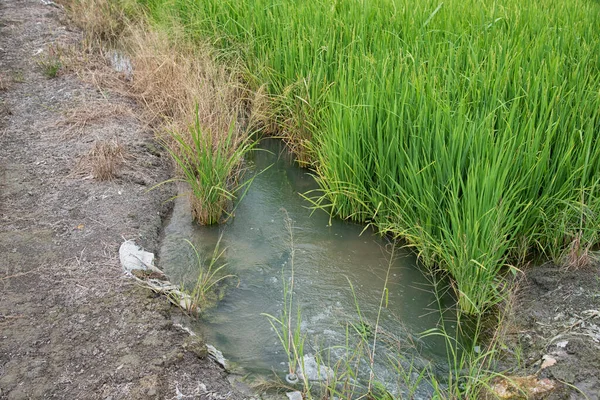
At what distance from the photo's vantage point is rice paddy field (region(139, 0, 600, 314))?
308 cm

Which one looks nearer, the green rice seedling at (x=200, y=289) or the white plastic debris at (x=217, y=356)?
the white plastic debris at (x=217, y=356)

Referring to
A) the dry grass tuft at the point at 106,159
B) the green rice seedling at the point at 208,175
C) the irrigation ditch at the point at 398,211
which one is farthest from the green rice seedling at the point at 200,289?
the dry grass tuft at the point at 106,159

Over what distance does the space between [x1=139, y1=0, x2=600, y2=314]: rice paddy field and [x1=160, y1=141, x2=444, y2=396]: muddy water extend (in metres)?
0.17

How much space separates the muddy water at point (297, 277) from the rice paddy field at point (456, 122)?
0.17 meters

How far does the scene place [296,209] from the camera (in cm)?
401

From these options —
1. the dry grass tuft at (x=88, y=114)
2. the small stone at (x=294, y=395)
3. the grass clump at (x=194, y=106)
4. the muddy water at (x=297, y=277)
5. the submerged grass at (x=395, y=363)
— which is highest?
the grass clump at (x=194, y=106)

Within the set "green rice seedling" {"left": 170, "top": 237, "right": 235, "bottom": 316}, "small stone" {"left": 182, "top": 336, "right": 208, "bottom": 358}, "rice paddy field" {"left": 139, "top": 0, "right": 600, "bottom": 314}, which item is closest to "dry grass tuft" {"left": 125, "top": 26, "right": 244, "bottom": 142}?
"rice paddy field" {"left": 139, "top": 0, "right": 600, "bottom": 314}

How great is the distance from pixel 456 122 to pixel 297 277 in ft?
4.05

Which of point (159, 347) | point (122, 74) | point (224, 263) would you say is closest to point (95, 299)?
point (159, 347)

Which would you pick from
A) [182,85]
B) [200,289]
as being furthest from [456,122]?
[182,85]

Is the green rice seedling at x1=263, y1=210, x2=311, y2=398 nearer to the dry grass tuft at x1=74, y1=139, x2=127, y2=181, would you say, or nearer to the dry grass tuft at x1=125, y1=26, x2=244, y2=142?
the dry grass tuft at x1=125, y1=26, x2=244, y2=142


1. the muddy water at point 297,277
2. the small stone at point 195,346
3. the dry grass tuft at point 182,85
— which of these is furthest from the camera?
the dry grass tuft at point 182,85

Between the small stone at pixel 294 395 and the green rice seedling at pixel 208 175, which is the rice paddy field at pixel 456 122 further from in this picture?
the small stone at pixel 294 395

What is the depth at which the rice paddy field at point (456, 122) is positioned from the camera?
3.08 m
